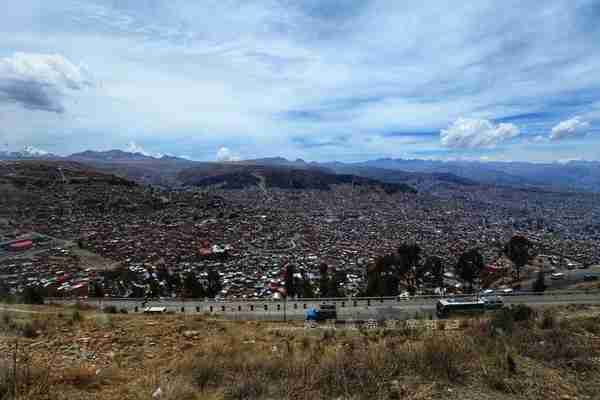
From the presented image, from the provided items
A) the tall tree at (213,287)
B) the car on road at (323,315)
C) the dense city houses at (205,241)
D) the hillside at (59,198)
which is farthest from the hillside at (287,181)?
the car on road at (323,315)

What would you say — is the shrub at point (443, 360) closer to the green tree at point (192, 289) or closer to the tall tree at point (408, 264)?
the green tree at point (192, 289)

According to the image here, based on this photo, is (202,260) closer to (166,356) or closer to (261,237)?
(261,237)

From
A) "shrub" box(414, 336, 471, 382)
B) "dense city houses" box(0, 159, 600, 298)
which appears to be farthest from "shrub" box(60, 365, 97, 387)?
"dense city houses" box(0, 159, 600, 298)

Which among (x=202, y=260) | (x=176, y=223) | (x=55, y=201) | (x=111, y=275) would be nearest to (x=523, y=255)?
(x=202, y=260)

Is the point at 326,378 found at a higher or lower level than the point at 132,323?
higher

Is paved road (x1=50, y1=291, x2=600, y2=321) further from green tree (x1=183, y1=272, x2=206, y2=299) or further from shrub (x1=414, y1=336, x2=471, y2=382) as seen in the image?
shrub (x1=414, y1=336, x2=471, y2=382)

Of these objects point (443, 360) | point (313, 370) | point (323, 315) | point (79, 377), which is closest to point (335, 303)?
point (323, 315)

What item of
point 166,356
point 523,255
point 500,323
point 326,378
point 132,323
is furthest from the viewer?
→ point 523,255

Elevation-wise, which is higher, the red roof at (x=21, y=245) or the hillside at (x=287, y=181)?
the hillside at (x=287, y=181)
